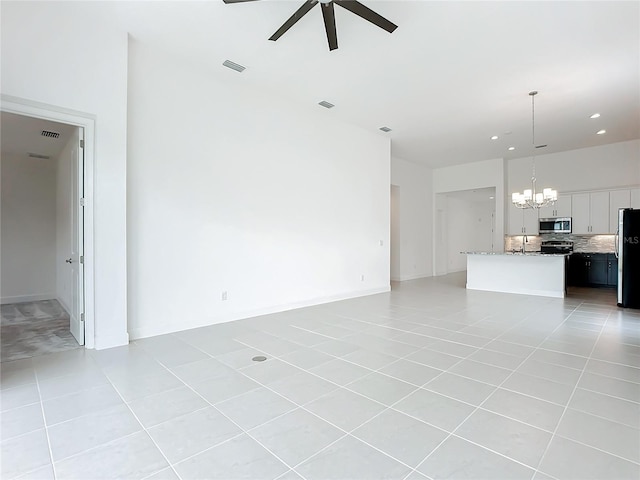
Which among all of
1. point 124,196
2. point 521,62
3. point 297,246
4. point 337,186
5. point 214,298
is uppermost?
point 521,62

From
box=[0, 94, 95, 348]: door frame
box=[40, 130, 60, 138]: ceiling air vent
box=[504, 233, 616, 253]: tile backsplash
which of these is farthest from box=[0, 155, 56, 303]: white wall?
box=[504, 233, 616, 253]: tile backsplash

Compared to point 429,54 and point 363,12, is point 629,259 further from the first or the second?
point 363,12

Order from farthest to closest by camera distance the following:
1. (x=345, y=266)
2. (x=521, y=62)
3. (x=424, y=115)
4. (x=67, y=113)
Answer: (x=345, y=266)
(x=424, y=115)
(x=521, y=62)
(x=67, y=113)

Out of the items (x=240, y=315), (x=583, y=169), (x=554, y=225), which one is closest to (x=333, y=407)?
(x=240, y=315)

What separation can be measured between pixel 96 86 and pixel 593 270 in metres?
10.9

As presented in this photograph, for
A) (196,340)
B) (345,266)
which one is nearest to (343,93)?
(345,266)

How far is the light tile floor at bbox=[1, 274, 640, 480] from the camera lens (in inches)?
67.8

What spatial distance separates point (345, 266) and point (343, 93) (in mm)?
3192

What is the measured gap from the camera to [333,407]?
90.9 inches

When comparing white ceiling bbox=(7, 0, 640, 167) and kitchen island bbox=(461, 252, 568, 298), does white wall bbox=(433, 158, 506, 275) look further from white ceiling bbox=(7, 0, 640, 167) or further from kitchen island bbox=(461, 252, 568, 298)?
white ceiling bbox=(7, 0, 640, 167)

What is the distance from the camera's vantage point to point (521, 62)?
4230 millimetres

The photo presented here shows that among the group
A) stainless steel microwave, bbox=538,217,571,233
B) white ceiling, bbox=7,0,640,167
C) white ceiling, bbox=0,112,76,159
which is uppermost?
white ceiling, bbox=7,0,640,167

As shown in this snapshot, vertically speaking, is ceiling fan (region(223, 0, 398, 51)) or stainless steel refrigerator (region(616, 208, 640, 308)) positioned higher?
ceiling fan (region(223, 0, 398, 51))

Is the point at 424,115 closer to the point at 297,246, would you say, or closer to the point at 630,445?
the point at 297,246
